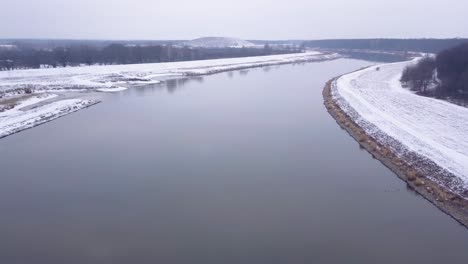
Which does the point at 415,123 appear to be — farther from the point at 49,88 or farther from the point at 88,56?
the point at 88,56

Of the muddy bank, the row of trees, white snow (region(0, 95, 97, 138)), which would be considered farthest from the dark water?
the row of trees

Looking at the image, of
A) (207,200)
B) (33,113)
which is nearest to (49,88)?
(33,113)

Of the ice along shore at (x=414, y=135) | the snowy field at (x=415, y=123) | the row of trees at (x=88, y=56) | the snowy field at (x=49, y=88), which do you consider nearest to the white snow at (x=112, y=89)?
the snowy field at (x=49, y=88)

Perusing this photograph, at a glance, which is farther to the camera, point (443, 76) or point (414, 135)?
point (443, 76)

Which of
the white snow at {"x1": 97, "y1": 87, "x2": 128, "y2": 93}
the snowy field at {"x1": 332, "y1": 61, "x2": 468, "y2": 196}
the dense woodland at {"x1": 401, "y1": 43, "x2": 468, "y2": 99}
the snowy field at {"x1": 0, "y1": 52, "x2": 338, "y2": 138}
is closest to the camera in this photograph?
the snowy field at {"x1": 332, "y1": 61, "x2": 468, "y2": 196}

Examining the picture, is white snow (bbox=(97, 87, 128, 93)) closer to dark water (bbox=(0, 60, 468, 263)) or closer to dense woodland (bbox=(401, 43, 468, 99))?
dark water (bbox=(0, 60, 468, 263))

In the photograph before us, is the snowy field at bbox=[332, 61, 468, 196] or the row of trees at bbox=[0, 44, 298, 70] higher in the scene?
the row of trees at bbox=[0, 44, 298, 70]
